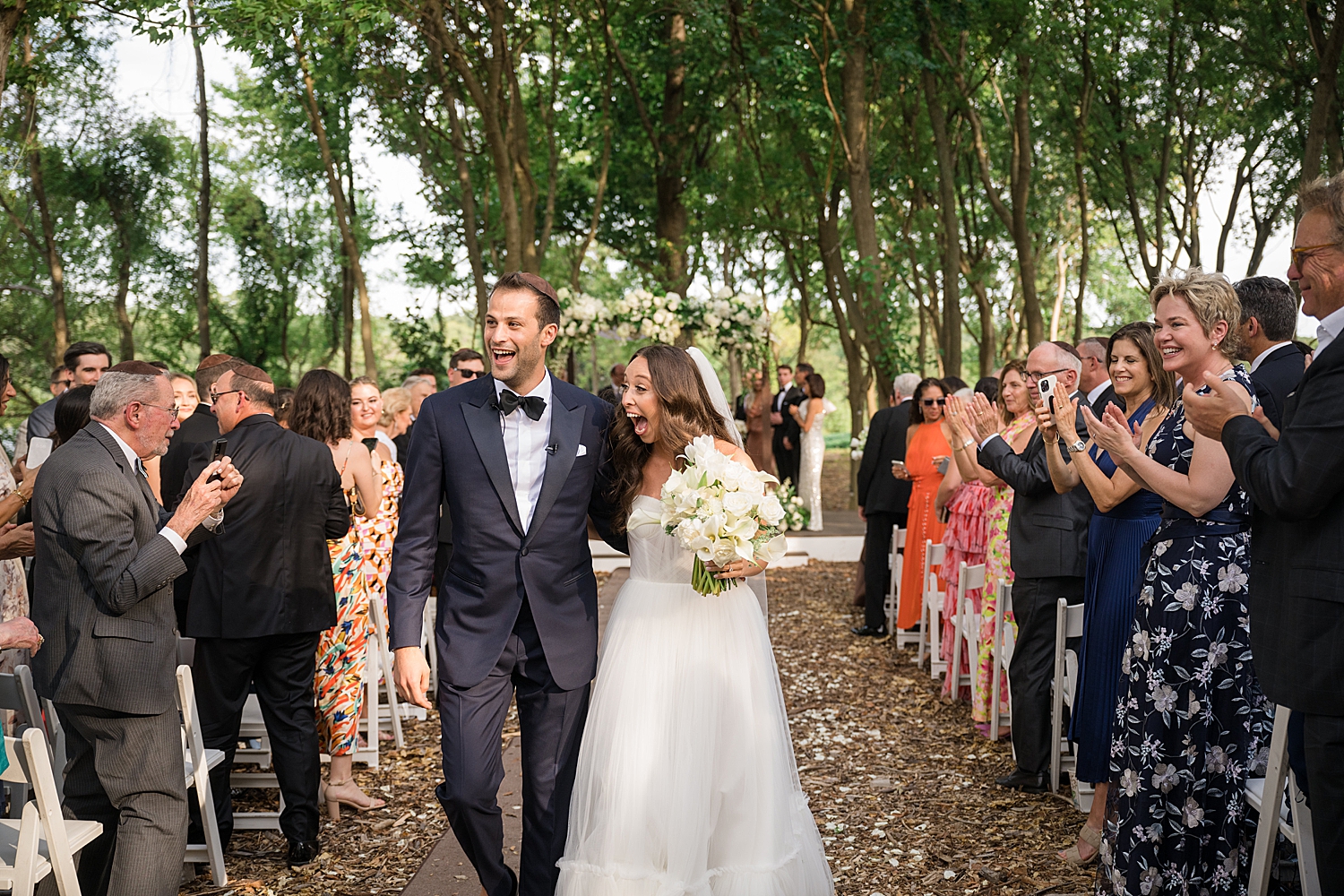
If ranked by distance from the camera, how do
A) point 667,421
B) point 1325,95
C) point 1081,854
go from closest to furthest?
point 667,421 → point 1081,854 → point 1325,95

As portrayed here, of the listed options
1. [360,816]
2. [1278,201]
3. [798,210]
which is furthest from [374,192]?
[360,816]

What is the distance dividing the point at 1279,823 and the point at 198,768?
415 centimetres

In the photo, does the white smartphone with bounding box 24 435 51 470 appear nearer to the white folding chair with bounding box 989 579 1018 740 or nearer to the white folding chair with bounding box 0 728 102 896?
the white folding chair with bounding box 0 728 102 896

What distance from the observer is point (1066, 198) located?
89.6 feet

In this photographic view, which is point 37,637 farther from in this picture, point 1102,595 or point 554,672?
point 1102,595

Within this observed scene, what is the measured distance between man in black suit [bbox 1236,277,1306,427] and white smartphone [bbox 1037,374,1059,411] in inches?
29.2

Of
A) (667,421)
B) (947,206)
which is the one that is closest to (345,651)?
(667,421)

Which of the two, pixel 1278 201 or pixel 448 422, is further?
pixel 1278 201

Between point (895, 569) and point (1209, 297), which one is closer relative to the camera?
point (1209, 297)

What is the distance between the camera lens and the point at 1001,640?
6574mm

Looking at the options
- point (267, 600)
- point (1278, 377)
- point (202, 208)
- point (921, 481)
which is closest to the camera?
point (1278, 377)

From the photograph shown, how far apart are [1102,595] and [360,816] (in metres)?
3.91

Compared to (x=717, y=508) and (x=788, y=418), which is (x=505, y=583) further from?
(x=788, y=418)

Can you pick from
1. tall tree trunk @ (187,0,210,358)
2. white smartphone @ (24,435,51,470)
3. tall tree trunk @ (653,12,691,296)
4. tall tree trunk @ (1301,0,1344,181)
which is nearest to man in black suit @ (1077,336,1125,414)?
white smartphone @ (24,435,51,470)
